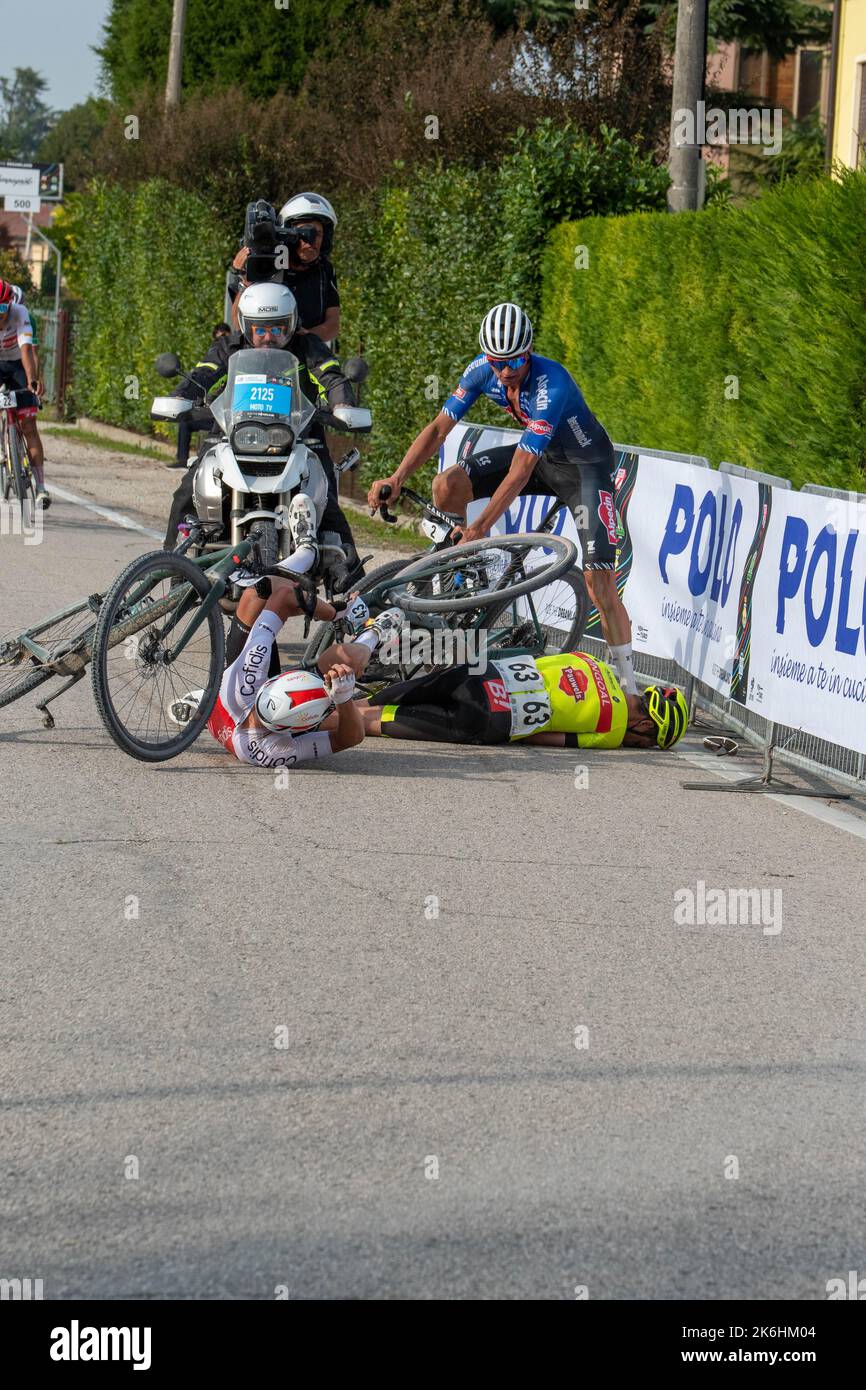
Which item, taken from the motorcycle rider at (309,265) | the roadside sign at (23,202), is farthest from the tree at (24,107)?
the motorcycle rider at (309,265)

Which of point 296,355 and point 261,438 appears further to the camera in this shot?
point 296,355

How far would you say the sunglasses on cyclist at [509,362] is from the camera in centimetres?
943

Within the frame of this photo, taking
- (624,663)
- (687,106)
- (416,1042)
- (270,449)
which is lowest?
(416,1042)

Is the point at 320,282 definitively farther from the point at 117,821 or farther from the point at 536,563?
the point at 117,821

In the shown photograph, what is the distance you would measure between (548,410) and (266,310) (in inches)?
56.6

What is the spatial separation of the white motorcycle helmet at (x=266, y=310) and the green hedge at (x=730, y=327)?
143 inches

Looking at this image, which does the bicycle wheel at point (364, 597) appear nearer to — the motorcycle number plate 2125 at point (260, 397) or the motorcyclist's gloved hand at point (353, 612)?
the motorcyclist's gloved hand at point (353, 612)

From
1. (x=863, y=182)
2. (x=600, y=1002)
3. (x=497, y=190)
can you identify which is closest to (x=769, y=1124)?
(x=600, y=1002)

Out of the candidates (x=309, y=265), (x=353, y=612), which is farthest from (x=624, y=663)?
(x=309, y=265)

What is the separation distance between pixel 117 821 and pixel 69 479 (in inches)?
617

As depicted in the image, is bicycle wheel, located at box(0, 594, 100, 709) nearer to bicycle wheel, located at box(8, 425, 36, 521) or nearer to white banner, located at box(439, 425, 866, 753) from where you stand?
white banner, located at box(439, 425, 866, 753)

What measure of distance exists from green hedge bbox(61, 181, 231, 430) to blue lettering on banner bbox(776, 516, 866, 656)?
52.6ft

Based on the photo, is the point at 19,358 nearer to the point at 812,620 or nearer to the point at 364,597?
the point at 364,597

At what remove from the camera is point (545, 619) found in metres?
10.8
